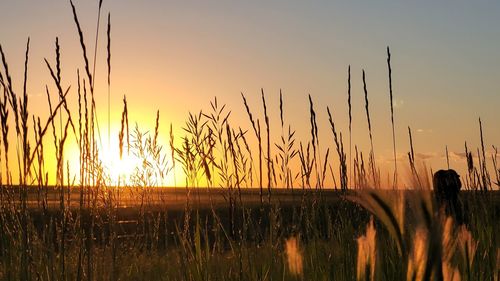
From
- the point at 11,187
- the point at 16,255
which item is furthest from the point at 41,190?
the point at 16,255

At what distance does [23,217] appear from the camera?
8.21 ft

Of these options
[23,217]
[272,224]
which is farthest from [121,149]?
[272,224]

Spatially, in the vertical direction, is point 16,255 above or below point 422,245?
below

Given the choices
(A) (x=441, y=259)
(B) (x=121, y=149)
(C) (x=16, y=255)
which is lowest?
(C) (x=16, y=255)

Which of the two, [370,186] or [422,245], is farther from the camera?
[370,186]

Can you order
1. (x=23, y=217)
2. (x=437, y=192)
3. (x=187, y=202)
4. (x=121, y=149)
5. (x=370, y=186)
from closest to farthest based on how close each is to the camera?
(x=370, y=186), (x=23, y=217), (x=121, y=149), (x=187, y=202), (x=437, y=192)

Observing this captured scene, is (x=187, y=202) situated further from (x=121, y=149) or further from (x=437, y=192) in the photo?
(x=437, y=192)

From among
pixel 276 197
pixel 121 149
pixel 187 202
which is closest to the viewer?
pixel 121 149

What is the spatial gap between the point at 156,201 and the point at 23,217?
1.90 metres

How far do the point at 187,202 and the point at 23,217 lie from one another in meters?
0.97

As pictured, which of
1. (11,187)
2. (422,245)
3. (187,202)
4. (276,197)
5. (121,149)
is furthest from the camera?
(276,197)

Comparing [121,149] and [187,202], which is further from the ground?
[121,149]

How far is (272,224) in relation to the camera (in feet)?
11.6

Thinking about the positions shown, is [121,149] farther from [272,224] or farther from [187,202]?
[272,224]
